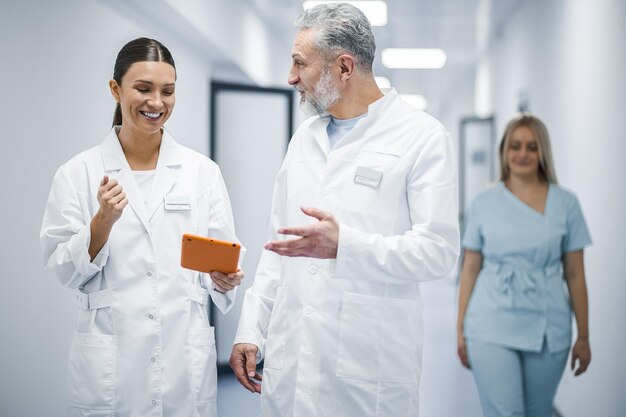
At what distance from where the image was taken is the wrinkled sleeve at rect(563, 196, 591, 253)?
8.39ft

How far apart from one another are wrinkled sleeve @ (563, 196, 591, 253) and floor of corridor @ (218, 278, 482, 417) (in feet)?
4.30

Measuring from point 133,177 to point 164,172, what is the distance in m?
0.07

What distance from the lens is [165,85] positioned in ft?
5.21

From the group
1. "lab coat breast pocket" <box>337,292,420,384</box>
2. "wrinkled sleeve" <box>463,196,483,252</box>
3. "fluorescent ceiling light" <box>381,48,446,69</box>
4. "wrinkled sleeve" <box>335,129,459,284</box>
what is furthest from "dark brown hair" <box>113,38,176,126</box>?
"fluorescent ceiling light" <box>381,48,446,69</box>

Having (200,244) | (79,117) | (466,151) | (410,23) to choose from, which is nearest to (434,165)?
(200,244)

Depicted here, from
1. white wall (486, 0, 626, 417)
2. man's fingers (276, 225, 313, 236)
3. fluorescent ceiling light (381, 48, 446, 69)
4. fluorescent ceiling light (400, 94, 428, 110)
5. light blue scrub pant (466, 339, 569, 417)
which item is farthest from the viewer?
fluorescent ceiling light (400, 94, 428, 110)

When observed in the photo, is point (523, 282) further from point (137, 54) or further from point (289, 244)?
point (137, 54)

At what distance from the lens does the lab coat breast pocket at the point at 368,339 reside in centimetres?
157

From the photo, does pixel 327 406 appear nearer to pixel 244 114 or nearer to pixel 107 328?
pixel 107 328

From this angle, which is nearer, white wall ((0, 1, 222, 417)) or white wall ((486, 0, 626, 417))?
white wall ((0, 1, 222, 417))

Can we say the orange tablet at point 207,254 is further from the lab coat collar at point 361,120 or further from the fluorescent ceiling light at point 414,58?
the fluorescent ceiling light at point 414,58

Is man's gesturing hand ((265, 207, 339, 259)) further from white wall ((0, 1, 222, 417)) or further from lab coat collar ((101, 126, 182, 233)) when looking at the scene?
white wall ((0, 1, 222, 417))

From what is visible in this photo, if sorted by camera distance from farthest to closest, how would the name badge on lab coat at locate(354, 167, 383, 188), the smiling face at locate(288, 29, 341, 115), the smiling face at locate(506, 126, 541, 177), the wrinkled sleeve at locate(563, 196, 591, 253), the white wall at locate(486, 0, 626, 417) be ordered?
1. the white wall at locate(486, 0, 626, 417)
2. the smiling face at locate(506, 126, 541, 177)
3. the wrinkled sleeve at locate(563, 196, 591, 253)
4. the smiling face at locate(288, 29, 341, 115)
5. the name badge on lab coat at locate(354, 167, 383, 188)

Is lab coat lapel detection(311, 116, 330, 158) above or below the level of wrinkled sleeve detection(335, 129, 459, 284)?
above
